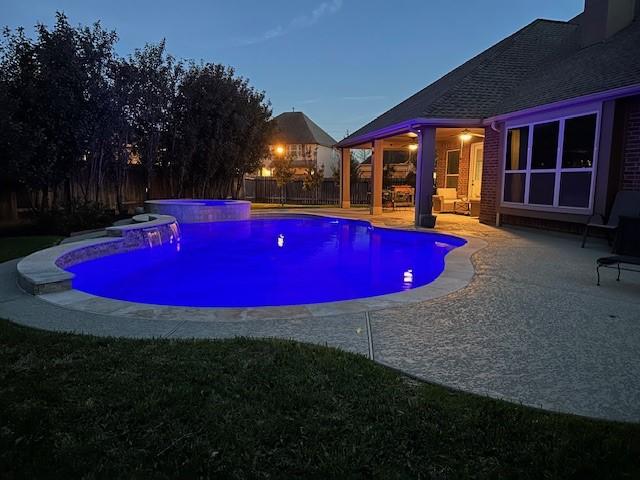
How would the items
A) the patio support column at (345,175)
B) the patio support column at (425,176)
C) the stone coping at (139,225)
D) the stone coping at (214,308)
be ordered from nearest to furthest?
the stone coping at (214,308) → the stone coping at (139,225) → the patio support column at (425,176) → the patio support column at (345,175)

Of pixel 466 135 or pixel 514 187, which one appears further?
pixel 466 135

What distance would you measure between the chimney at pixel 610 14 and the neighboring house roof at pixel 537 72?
0.26 m

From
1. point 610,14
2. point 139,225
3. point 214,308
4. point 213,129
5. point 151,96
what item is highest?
point 610,14

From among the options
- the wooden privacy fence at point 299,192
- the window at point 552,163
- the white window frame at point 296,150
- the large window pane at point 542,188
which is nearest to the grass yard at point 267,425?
the window at point 552,163

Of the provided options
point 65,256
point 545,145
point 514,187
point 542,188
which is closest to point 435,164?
point 514,187

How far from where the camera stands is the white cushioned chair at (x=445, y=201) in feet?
53.7

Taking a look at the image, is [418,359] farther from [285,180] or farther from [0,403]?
[285,180]

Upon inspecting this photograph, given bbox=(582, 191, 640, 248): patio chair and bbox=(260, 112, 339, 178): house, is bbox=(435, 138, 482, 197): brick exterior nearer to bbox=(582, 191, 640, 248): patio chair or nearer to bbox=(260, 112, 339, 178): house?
bbox=(582, 191, 640, 248): patio chair

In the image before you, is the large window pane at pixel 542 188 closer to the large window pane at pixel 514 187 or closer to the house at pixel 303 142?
the large window pane at pixel 514 187

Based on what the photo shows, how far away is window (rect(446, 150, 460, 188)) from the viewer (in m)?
17.5

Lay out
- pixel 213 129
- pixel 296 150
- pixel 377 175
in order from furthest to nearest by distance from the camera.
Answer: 1. pixel 296 150
2. pixel 213 129
3. pixel 377 175

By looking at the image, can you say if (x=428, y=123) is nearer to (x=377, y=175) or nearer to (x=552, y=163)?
(x=552, y=163)

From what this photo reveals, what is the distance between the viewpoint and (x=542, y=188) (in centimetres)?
1029

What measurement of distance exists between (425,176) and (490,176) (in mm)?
2014
